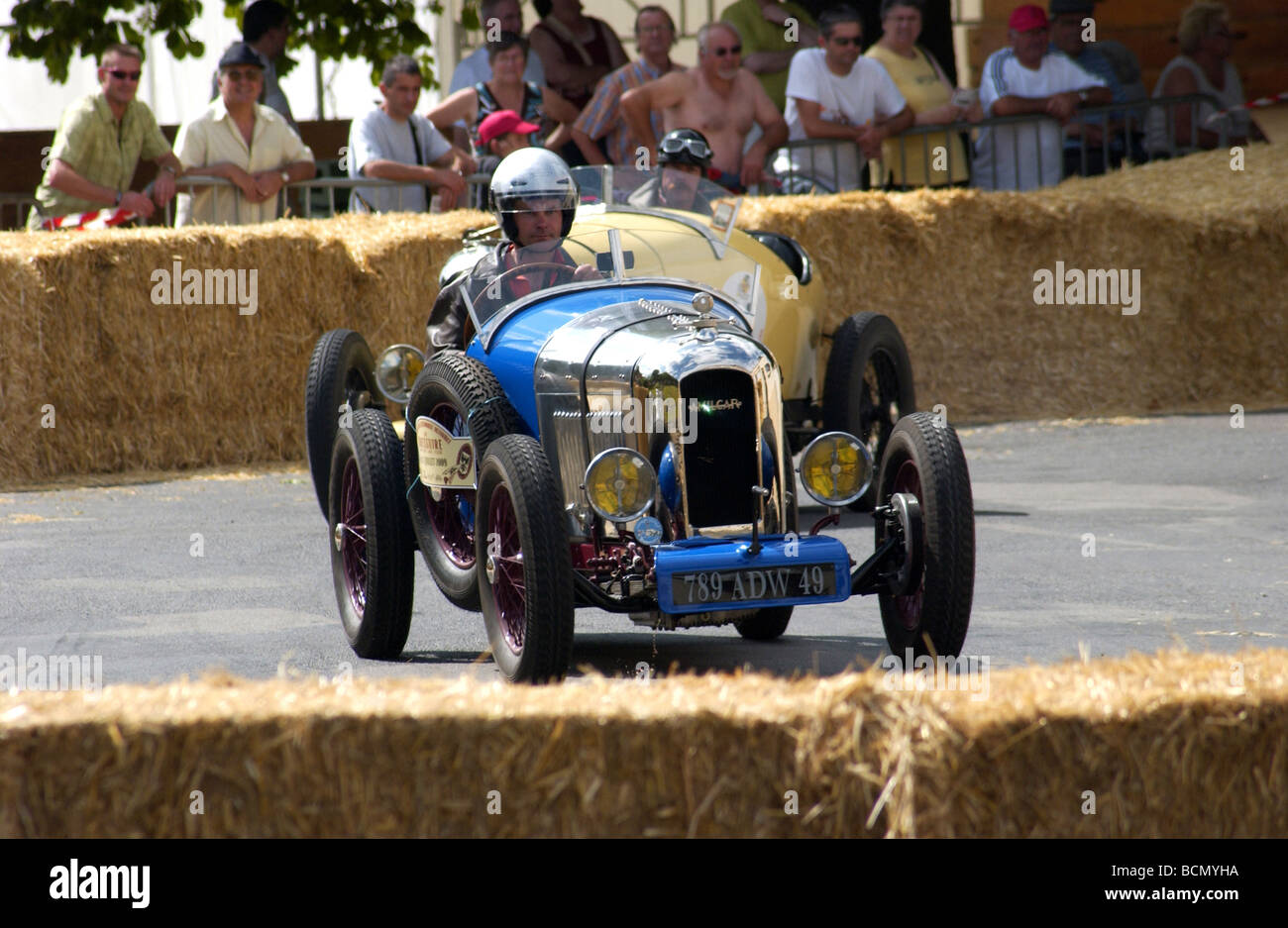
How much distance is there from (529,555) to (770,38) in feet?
31.8

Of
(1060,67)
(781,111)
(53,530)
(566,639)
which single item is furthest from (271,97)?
(566,639)

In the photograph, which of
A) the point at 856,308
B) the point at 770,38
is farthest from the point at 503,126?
the point at 770,38

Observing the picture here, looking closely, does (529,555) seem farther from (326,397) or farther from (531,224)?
(326,397)

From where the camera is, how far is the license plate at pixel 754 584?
203 inches

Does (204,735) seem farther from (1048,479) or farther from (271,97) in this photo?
(271,97)

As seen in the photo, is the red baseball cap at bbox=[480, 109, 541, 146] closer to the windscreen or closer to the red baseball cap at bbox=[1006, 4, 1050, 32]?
the red baseball cap at bbox=[1006, 4, 1050, 32]

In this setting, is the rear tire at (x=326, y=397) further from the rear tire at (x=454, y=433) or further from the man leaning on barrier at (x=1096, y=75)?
the man leaning on barrier at (x=1096, y=75)

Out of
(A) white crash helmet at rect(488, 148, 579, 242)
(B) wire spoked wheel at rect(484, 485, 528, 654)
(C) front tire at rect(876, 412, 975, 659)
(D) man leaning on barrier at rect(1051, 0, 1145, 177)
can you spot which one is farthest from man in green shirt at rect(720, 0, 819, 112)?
(B) wire spoked wheel at rect(484, 485, 528, 654)

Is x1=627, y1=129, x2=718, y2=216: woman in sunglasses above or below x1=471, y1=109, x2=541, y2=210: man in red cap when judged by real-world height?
below

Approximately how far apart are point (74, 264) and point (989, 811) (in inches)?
344

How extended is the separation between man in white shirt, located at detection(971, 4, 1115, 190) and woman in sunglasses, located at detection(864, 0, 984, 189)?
26 centimetres

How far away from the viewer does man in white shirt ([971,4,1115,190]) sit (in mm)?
13438

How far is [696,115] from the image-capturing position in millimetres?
12500

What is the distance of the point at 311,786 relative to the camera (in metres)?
3.54
